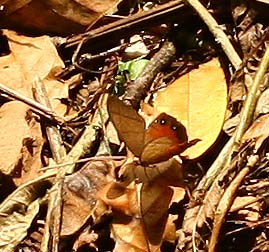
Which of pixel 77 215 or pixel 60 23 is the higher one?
pixel 60 23

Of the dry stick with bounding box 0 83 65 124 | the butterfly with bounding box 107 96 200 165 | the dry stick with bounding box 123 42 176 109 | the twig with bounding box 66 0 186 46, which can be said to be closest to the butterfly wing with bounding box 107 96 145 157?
the butterfly with bounding box 107 96 200 165

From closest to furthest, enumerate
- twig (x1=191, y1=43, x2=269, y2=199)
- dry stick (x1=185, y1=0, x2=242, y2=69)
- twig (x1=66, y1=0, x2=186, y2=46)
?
twig (x1=191, y1=43, x2=269, y2=199) < dry stick (x1=185, y1=0, x2=242, y2=69) < twig (x1=66, y1=0, x2=186, y2=46)

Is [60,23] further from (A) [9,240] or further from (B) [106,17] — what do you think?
(A) [9,240]

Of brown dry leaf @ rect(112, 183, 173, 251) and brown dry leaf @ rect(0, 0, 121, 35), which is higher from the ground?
brown dry leaf @ rect(0, 0, 121, 35)

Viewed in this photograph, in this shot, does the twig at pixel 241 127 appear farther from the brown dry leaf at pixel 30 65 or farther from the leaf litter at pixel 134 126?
the brown dry leaf at pixel 30 65

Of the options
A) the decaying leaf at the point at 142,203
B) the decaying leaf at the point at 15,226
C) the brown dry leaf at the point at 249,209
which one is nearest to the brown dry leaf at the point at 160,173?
the decaying leaf at the point at 142,203

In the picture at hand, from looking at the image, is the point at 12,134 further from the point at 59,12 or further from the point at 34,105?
the point at 59,12

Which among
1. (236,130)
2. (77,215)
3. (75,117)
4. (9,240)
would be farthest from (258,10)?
(9,240)

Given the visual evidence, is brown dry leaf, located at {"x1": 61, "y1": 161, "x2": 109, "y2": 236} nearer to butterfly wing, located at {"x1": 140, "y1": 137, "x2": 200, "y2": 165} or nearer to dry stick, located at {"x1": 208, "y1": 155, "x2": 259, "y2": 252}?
butterfly wing, located at {"x1": 140, "y1": 137, "x2": 200, "y2": 165}
